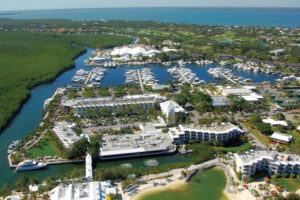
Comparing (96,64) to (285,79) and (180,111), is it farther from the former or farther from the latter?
(285,79)

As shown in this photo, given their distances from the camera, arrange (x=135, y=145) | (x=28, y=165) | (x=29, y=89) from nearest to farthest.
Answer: (x=28, y=165) < (x=135, y=145) < (x=29, y=89)

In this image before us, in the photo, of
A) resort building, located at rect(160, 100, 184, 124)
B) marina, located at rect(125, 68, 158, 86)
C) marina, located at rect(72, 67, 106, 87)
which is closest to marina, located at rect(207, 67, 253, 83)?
marina, located at rect(125, 68, 158, 86)

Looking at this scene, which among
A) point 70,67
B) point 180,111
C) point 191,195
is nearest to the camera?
point 191,195

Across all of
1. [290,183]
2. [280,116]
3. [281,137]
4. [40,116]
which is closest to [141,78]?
[40,116]

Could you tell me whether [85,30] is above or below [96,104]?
above

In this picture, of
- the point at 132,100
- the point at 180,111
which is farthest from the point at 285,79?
the point at 132,100

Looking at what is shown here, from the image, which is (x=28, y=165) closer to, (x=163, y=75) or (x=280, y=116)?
(x=280, y=116)
